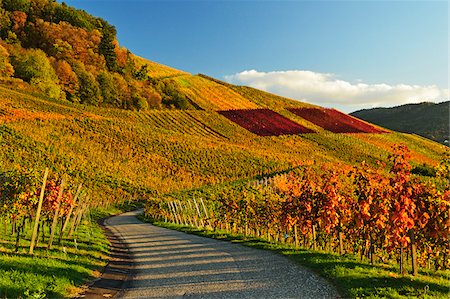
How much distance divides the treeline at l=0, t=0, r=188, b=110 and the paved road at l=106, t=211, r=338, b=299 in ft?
267

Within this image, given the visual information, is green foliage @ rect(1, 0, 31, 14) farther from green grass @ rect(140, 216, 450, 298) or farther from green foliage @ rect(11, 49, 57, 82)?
green grass @ rect(140, 216, 450, 298)

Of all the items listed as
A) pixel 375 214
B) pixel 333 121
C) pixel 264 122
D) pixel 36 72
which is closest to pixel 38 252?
pixel 375 214

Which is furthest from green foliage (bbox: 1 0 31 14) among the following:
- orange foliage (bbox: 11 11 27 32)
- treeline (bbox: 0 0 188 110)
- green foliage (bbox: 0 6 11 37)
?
green foliage (bbox: 0 6 11 37)

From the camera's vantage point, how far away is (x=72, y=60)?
10425cm

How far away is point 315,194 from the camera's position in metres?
17.3

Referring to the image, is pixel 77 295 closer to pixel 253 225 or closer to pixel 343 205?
pixel 343 205

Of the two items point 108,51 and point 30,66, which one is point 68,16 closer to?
point 108,51

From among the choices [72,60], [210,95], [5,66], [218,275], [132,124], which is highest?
[72,60]

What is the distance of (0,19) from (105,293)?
401ft

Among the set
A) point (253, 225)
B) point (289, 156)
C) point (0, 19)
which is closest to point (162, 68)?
point (0, 19)

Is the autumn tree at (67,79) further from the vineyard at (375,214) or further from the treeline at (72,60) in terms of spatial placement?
the vineyard at (375,214)

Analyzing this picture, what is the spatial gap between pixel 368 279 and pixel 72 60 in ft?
357

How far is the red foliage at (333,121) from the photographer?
9188 cm

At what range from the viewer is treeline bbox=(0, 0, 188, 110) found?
288 ft
